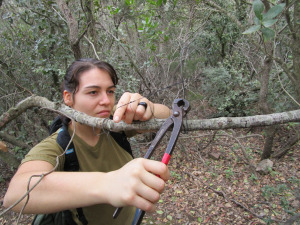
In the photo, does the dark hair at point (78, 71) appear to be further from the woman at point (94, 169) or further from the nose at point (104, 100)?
the nose at point (104, 100)

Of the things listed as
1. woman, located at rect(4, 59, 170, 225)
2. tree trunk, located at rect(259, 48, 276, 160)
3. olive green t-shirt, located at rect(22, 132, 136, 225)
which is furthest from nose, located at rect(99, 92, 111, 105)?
tree trunk, located at rect(259, 48, 276, 160)

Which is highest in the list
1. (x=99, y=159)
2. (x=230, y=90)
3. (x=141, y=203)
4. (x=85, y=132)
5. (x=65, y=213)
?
(x=230, y=90)

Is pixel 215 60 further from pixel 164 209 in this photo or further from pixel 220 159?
pixel 164 209

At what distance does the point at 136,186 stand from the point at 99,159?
92cm

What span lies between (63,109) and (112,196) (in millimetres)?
1017

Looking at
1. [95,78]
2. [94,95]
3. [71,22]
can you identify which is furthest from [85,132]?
[71,22]

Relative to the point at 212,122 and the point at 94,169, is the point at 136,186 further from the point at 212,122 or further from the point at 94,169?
the point at 94,169

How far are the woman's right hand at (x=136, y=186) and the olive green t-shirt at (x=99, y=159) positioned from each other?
61cm

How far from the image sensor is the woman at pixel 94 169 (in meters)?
0.67

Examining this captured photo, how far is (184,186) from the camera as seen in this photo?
13.4ft

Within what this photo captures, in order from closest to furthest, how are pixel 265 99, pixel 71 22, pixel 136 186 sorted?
pixel 136 186 → pixel 71 22 → pixel 265 99

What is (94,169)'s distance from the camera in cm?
142

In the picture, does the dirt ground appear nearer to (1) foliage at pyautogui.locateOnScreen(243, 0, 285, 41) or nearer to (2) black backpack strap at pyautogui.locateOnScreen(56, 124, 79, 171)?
(2) black backpack strap at pyautogui.locateOnScreen(56, 124, 79, 171)

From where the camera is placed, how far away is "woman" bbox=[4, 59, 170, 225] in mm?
674
